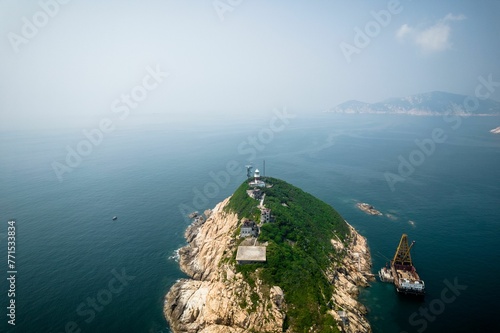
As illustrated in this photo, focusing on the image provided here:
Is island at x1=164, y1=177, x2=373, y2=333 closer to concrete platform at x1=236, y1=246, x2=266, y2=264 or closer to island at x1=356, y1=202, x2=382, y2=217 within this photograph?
concrete platform at x1=236, y1=246, x2=266, y2=264

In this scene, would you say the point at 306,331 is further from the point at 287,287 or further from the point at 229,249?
the point at 229,249

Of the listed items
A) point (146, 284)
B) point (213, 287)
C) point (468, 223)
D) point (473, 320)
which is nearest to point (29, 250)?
point (146, 284)

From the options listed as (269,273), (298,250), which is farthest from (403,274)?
(269,273)

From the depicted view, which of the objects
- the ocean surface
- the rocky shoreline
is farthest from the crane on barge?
the rocky shoreline

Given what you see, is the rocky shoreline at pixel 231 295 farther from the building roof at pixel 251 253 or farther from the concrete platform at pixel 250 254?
the building roof at pixel 251 253

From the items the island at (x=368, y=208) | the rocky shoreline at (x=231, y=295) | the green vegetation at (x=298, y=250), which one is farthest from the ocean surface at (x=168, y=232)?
the green vegetation at (x=298, y=250)
